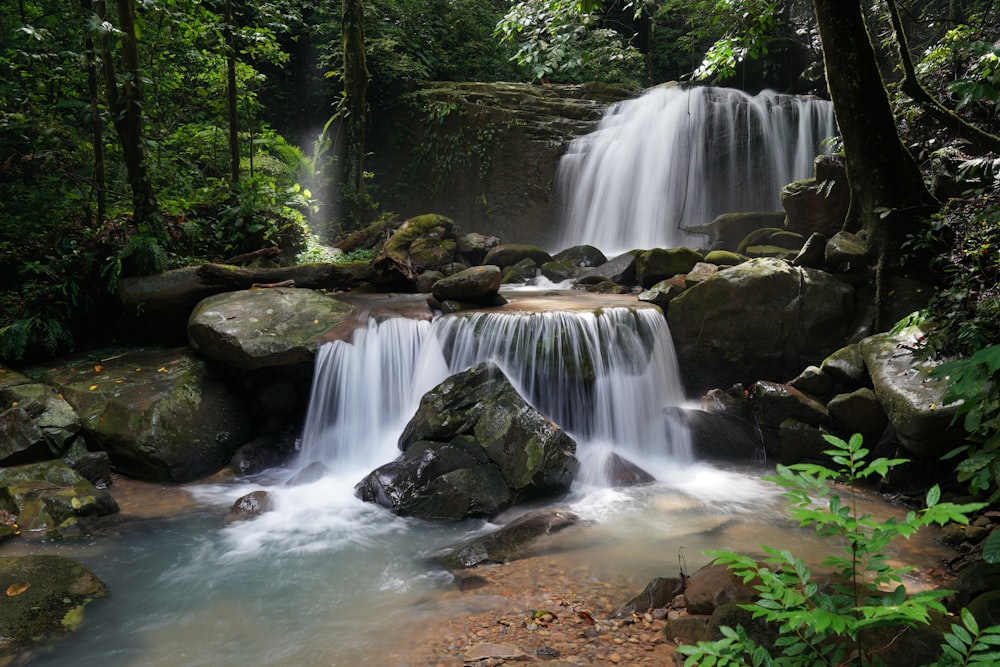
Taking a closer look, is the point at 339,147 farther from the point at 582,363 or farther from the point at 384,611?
the point at 384,611

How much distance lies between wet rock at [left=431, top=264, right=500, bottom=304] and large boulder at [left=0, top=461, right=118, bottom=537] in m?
4.60

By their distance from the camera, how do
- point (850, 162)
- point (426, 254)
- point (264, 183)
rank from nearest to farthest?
point (850, 162), point (264, 183), point (426, 254)

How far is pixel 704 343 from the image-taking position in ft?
25.6

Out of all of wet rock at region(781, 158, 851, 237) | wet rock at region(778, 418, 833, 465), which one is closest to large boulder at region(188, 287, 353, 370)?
wet rock at region(778, 418, 833, 465)

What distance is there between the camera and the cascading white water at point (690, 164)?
42.3 ft

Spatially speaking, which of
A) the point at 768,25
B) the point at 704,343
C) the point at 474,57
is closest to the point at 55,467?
the point at 704,343

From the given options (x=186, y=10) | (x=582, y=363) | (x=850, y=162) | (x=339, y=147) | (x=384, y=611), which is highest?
(x=186, y=10)

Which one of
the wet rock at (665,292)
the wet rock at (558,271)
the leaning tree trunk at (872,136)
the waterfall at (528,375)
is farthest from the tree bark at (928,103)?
the wet rock at (558,271)

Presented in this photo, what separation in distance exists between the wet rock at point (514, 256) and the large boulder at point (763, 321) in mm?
5037

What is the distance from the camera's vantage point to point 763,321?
7539 mm

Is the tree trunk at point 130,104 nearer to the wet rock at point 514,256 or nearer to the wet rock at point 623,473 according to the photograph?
the wet rock at point 514,256

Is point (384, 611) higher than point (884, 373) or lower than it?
lower

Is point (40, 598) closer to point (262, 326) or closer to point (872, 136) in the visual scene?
point (262, 326)

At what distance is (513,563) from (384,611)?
1.05 m
